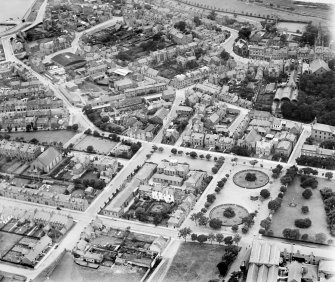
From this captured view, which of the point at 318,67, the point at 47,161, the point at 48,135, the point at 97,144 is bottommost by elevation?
the point at 48,135

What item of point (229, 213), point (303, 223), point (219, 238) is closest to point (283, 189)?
point (303, 223)

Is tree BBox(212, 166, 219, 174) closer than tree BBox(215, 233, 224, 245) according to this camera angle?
No

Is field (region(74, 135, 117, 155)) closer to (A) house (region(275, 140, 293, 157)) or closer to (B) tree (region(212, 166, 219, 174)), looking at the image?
(B) tree (region(212, 166, 219, 174))

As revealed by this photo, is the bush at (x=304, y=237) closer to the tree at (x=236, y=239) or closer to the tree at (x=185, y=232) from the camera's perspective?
the tree at (x=236, y=239)

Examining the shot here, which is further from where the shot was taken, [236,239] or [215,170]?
[215,170]

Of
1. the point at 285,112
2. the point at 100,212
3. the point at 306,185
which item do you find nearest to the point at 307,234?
the point at 306,185

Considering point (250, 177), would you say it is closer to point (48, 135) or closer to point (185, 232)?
point (185, 232)

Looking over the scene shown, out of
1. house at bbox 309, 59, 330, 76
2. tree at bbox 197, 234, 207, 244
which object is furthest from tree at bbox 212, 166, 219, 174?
house at bbox 309, 59, 330, 76

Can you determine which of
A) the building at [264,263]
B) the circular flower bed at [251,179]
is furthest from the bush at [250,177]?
the building at [264,263]
